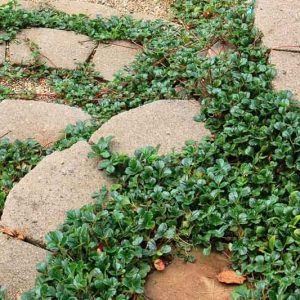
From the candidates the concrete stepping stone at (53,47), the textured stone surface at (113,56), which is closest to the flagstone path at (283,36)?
the textured stone surface at (113,56)

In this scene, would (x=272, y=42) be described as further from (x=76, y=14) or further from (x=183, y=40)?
(x=76, y=14)

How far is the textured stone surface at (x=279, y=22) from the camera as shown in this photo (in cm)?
353

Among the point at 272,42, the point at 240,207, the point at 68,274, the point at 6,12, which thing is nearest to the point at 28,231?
the point at 68,274

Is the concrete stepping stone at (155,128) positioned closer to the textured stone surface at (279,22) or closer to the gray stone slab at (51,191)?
the gray stone slab at (51,191)

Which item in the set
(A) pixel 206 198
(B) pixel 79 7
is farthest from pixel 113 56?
(A) pixel 206 198

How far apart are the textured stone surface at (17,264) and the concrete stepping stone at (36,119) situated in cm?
87

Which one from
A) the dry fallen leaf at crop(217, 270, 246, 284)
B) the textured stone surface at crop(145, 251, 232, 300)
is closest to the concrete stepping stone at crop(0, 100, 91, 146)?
the textured stone surface at crop(145, 251, 232, 300)

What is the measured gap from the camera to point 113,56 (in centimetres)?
410

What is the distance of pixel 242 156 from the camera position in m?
2.87

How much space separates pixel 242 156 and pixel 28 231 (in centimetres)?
105

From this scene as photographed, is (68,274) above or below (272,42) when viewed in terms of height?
below

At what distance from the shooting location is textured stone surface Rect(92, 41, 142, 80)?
3.98 m

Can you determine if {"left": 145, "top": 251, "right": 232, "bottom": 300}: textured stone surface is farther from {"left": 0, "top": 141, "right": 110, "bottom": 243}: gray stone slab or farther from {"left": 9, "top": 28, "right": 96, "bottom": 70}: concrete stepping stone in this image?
{"left": 9, "top": 28, "right": 96, "bottom": 70}: concrete stepping stone

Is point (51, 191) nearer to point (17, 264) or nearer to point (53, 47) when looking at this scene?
point (17, 264)
